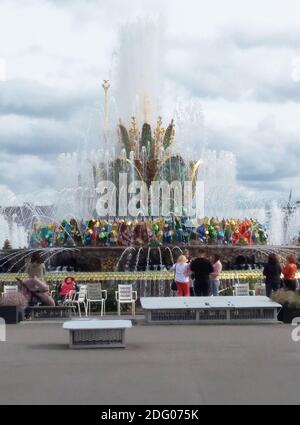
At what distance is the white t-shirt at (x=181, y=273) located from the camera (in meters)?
19.8

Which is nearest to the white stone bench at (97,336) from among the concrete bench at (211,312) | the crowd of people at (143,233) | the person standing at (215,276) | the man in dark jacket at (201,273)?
the concrete bench at (211,312)

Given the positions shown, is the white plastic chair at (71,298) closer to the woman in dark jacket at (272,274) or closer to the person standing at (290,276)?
the woman in dark jacket at (272,274)

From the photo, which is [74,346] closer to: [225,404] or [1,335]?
[1,335]

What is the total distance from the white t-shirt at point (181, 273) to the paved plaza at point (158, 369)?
3.98 m

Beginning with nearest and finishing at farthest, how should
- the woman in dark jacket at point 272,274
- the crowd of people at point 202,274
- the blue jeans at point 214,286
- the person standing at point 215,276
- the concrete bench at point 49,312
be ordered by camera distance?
the concrete bench at point 49,312 < the crowd of people at point 202,274 < the woman in dark jacket at point 272,274 < the person standing at point 215,276 < the blue jeans at point 214,286

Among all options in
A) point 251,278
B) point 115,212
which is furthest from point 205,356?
point 115,212

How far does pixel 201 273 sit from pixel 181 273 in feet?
1.66

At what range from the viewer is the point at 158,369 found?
10.9 metres

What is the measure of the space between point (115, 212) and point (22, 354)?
21067 mm

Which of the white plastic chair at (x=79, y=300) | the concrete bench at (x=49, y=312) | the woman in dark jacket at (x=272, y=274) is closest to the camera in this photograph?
the concrete bench at (x=49, y=312)

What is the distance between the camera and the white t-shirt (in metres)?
19.8

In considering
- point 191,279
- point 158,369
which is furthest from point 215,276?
point 158,369

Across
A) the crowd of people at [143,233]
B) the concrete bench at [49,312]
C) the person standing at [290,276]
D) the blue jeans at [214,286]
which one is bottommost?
the concrete bench at [49,312]

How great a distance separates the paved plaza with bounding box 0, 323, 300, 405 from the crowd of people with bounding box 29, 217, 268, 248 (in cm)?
1155
